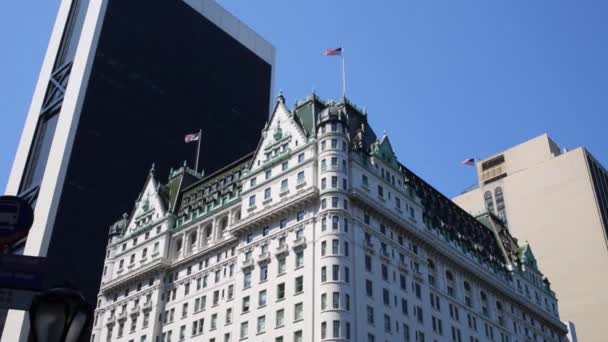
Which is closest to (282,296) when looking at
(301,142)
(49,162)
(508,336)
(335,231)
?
(335,231)

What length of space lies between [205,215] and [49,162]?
2799 inches

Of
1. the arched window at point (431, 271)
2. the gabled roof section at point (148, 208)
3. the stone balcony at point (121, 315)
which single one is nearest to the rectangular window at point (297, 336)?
the arched window at point (431, 271)

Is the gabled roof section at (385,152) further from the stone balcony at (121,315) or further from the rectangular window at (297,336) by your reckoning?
the stone balcony at (121,315)

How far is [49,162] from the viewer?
176750 mm

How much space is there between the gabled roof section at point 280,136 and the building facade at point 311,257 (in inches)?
9.6

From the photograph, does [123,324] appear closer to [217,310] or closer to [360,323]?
[217,310]

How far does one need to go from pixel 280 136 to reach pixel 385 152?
59.0 ft

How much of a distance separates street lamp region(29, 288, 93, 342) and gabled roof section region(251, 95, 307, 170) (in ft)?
323

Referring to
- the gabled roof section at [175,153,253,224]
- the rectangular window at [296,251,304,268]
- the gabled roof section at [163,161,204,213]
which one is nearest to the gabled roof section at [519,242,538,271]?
the gabled roof section at [175,153,253,224]

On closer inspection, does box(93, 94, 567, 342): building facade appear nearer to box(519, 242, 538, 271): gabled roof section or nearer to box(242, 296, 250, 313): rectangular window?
box(242, 296, 250, 313): rectangular window

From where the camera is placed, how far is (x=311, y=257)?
99188 millimetres

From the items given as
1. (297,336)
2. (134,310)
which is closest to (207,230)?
(134,310)

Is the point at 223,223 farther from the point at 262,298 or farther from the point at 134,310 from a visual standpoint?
the point at 262,298

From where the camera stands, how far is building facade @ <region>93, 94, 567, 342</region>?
98.3 m
